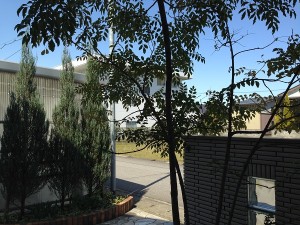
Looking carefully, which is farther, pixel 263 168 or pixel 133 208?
pixel 133 208

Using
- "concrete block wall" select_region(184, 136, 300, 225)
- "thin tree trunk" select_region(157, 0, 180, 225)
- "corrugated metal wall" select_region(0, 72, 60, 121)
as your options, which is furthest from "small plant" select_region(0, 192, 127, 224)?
"thin tree trunk" select_region(157, 0, 180, 225)

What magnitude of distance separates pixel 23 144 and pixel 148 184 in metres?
6.90

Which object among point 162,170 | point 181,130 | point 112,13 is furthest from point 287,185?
point 162,170

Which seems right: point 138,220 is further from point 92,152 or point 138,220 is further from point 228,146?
point 228,146

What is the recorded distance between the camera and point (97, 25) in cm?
329

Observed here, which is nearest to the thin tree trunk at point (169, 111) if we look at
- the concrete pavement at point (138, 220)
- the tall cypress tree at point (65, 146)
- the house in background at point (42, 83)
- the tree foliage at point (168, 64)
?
the tree foliage at point (168, 64)

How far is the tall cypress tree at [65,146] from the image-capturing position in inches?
339

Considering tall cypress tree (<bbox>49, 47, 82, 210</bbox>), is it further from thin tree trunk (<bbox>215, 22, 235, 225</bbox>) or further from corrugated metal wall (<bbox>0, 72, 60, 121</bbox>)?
thin tree trunk (<bbox>215, 22, 235, 225</bbox>)

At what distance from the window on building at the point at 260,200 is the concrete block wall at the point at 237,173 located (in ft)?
0.26

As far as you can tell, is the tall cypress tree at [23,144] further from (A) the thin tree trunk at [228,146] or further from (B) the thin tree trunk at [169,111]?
(A) the thin tree trunk at [228,146]

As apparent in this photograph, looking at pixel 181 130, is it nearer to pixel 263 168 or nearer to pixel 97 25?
pixel 97 25

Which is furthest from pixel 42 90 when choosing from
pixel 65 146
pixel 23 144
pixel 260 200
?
pixel 260 200

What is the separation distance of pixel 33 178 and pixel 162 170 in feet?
33.6

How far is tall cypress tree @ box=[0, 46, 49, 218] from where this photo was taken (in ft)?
25.2
